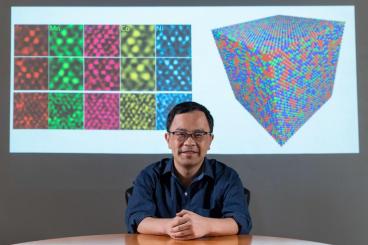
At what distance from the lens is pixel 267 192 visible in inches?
130

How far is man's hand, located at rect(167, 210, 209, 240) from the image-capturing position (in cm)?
173

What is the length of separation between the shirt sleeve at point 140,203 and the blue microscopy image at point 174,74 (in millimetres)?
1277

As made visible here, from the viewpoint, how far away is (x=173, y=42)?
10.9 ft

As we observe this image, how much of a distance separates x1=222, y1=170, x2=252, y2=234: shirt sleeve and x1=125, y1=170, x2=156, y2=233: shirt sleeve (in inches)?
11.5

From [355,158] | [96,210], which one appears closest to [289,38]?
[355,158]

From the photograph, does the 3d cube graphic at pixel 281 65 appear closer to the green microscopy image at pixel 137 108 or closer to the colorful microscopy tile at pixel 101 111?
the green microscopy image at pixel 137 108

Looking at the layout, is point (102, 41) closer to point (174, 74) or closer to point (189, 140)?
point (174, 74)

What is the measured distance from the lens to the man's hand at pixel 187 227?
1.73 metres

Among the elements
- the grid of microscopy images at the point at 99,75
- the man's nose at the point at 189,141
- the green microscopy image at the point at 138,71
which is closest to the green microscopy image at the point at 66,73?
the grid of microscopy images at the point at 99,75

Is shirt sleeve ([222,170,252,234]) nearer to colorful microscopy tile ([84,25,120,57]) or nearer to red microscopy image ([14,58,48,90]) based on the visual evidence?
colorful microscopy tile ([84,25,120,57])

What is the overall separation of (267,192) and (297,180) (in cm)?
21

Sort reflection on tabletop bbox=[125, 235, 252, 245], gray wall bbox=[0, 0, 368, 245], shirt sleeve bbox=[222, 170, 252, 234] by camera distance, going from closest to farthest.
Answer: reflection on tabletop bbox=[125, 235, 252, 245] → shirt sleeve bbox=[222, 170, 252, 234] → gray wall bbox=[0, 0, 368, 245]

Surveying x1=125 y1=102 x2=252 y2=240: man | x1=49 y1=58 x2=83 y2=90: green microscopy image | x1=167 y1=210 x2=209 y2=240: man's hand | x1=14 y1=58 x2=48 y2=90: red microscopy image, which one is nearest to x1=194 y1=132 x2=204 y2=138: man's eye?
x1=125 y1=102 x2=252 y2=240: man

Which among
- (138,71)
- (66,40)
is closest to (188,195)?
(138,71)
